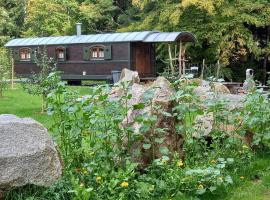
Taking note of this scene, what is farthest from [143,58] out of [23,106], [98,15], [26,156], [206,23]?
[26,156]

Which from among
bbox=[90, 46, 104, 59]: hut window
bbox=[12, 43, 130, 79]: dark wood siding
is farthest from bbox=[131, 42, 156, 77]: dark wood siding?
bbox=[90, 46, 104, 59]: hut window

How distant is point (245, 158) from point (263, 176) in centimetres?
48

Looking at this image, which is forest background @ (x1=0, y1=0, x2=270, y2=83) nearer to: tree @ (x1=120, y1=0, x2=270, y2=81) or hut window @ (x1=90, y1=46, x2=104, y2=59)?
tree @ (x1=120, y1=0, x2=270, y2=81)

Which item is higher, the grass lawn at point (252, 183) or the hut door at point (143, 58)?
the hut door at point (143, 58)

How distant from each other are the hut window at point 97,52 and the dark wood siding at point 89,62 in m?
0.21

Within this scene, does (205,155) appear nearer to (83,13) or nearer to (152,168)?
(152,168)

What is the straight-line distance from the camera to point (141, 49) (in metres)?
21.1

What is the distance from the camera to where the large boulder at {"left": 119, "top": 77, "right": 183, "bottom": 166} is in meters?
4.65

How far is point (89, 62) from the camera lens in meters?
21.4

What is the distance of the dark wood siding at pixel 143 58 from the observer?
67.4 ft

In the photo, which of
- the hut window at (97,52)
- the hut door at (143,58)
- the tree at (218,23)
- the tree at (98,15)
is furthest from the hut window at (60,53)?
the tree at (98,15)

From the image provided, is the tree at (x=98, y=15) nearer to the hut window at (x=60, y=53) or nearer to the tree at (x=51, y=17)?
the tree at (x=51, y=17)

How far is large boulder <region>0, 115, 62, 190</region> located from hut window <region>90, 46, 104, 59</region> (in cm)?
1704

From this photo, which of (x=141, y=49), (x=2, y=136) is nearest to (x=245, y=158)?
(x=2, y=136)
